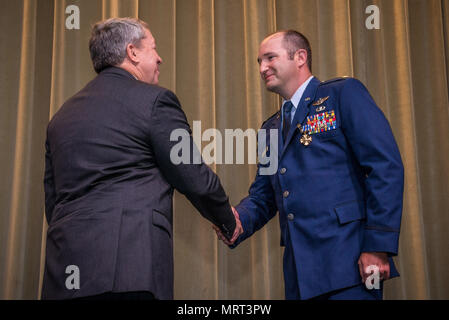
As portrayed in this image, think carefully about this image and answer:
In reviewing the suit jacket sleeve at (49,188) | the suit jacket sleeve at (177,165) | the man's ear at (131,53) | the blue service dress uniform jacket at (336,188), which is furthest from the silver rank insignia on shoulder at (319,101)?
the suit jacket sleeve at (49,188)

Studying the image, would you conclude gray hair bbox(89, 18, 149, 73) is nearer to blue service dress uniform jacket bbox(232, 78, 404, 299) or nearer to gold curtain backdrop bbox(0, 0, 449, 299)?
blue service dress uniform jacket bbox(232, 78, 404, 299)

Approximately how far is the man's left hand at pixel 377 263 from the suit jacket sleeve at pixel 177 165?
48 cm

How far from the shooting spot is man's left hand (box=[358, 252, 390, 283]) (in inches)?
51.4

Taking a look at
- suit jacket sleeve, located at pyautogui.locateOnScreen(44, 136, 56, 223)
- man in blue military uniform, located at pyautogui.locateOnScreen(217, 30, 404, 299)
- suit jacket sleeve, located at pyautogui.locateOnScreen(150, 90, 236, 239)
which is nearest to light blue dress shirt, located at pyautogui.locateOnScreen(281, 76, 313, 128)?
man in blue military uniform, located at pyautogui.locateOnScreen(217, 30, 404, 299)

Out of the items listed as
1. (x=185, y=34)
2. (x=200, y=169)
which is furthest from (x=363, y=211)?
(x=185, y=34)

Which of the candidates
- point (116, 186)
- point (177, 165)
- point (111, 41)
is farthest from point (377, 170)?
point (111, 41)

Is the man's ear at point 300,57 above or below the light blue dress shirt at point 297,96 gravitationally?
above

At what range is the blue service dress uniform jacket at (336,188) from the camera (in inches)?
52.4

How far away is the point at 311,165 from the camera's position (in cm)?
149

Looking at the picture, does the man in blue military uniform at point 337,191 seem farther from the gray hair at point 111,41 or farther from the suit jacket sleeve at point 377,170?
the gray hair at point 111,41

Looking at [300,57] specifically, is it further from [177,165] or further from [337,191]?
[177,165]

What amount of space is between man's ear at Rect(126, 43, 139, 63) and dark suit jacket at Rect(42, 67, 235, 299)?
10 cm

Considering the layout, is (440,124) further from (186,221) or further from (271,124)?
(186,221)

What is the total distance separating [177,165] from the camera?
1.24m
